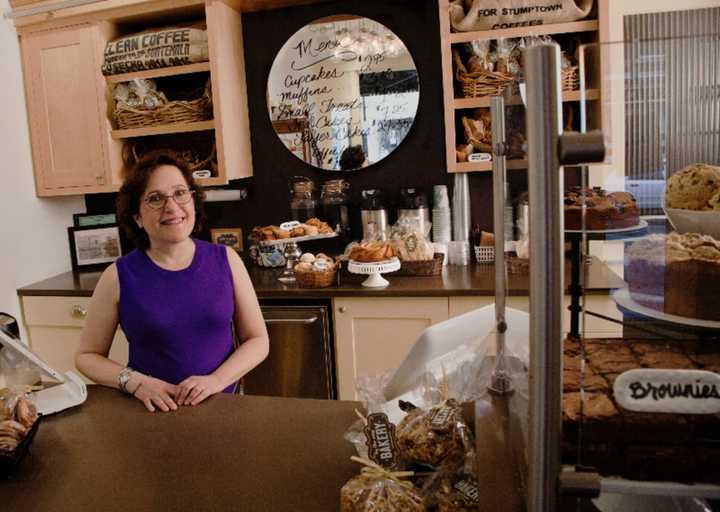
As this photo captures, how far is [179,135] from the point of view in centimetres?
348

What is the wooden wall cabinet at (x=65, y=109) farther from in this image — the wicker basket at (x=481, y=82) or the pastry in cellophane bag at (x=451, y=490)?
the pastry in cellophane bag at (x=451, y=490)

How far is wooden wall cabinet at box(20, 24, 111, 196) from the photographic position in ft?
10.5

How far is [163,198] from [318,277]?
90 centimetres

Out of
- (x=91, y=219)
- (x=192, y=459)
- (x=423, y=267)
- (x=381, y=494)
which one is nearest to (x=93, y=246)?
(x=91, y=219)

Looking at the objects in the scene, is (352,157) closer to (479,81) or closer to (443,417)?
(479,81)

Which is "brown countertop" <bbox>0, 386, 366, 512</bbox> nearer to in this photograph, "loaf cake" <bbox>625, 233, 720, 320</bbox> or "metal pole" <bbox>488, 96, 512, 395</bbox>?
"metal pole" <bbox>488, 96, 512, 395</bbox>

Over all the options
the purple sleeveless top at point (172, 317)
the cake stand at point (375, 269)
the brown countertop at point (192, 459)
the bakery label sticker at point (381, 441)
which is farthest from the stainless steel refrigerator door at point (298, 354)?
the bakery label sticker at point (381, 441)

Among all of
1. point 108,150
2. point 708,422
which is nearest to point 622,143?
point 708,422

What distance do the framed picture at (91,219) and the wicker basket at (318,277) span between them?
1400mm

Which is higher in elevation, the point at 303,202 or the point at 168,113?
the point at 168,113

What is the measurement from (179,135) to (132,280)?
1654 mm

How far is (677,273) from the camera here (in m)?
0.64

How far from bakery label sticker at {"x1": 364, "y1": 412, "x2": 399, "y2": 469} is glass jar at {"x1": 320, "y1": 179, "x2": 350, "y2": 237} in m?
2.26

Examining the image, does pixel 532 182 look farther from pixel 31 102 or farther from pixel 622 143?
pixel 31 102
